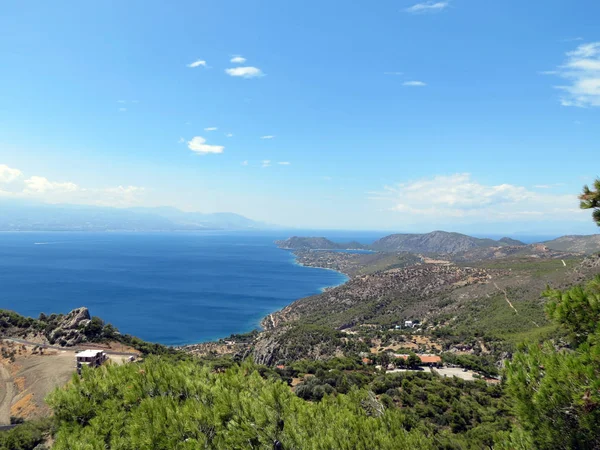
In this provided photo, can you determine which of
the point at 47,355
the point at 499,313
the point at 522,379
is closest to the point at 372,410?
the point at 522,379

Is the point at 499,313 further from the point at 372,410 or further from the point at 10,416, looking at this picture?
the point at 10,416

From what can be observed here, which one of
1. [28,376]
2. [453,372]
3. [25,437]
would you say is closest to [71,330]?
[28,376]

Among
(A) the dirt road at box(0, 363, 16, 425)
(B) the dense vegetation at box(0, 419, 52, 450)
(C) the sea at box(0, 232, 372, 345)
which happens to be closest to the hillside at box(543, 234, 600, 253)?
(C) the sea at box(0, 232, 372, 345)

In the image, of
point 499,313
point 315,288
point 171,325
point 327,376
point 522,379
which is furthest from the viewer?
point 315,288

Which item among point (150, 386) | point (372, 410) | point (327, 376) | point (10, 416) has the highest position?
point (150, 386)

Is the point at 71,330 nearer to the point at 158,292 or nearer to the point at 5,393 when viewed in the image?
the point at 5,393

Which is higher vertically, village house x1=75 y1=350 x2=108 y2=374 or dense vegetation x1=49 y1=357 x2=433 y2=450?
dense vegetation x1=49 y1=357 x2=433 y2=450

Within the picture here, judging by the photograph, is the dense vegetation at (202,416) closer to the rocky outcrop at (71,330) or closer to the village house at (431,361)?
the village house at (431,361)

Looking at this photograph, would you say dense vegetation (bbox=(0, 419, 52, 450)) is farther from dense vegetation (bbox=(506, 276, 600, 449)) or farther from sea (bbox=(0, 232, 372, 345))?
sea (bbox=(0, 232, 372, 345))

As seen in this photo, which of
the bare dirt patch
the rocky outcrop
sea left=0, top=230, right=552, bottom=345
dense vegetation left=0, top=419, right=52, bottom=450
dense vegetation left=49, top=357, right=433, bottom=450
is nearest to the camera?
dense vegetation left=49, top=357, right=433, bottom=450

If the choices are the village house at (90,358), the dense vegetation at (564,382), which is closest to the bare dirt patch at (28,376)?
the village house at (90,358)

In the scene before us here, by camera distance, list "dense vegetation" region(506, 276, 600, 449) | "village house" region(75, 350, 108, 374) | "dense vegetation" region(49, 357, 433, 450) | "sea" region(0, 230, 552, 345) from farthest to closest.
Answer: "sea" region(0, 230, 552, 345) → "village house" region(75, 350, 108, 374) → "dense vegetation" region(49, 357, 433, 450) → "dense vegetation" region(506, 276, 600, 449)
